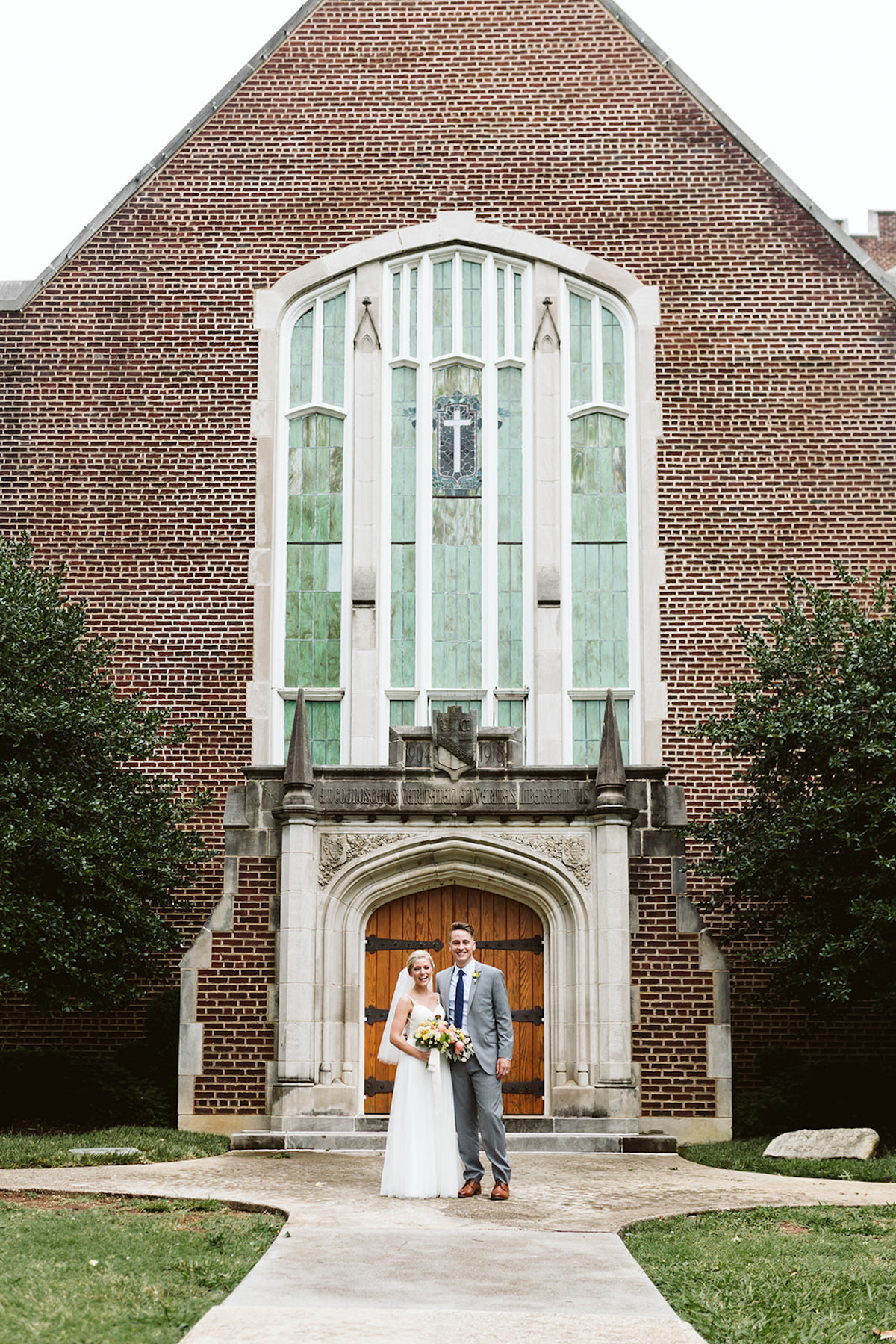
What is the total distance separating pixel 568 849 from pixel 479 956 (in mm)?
1392

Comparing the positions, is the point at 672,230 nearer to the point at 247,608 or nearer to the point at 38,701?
the point at 247,608

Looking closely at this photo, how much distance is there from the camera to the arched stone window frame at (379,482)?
692 inches

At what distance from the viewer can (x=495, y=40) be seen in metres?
19.4

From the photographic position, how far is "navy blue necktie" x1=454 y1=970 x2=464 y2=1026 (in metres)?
10.1

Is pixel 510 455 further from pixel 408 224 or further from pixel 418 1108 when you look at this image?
pixel 418 1108

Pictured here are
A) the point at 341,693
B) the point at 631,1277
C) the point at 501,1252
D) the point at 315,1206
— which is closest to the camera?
the point at 631,1277

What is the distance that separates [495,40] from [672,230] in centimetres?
334

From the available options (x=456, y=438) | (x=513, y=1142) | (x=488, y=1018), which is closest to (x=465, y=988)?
(x=488, y=1018)

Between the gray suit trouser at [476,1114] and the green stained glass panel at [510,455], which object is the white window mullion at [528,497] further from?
the gray suit trouser at [476,1114]

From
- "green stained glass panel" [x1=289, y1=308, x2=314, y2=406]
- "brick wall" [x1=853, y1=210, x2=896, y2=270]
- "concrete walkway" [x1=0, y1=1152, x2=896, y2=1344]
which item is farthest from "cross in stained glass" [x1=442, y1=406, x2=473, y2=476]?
"brick wall" [x1=853, y1=210, x2=896, y2=270]

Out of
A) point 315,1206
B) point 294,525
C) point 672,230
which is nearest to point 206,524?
point 294,525

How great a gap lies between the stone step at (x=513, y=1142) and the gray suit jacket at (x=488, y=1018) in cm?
370

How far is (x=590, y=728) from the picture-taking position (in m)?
17.7

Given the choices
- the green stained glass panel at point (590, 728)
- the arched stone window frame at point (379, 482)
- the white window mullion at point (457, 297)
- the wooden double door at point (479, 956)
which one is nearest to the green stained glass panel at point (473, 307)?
the white window mullion at point (457, 297)
